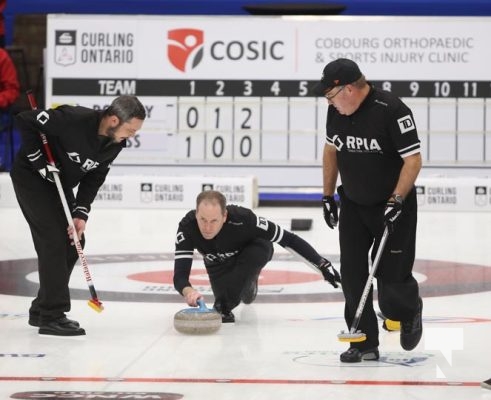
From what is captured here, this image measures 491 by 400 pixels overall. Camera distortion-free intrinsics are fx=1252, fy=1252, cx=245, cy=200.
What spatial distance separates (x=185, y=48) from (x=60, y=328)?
30.2ft

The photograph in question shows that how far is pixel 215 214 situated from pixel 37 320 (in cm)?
122

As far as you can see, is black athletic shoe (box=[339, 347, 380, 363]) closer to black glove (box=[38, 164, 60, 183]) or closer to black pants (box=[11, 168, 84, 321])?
black pants (box=[11, 168, 84, 321])

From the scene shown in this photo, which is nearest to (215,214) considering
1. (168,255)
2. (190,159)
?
(168,255)

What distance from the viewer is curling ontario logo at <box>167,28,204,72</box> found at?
15922 millimetres

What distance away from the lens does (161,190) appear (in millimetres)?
15383

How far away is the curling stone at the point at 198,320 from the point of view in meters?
7.08

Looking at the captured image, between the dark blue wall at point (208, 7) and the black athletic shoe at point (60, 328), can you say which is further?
the dark blue wall at point (208, 7)

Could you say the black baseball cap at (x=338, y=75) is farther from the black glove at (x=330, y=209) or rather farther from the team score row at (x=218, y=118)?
the team score row at (x=218, y=118)

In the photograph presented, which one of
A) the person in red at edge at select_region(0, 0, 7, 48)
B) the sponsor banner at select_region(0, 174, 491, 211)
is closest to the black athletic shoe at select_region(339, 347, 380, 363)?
the sponsor banner at select_region(0, 174, 491, 211)

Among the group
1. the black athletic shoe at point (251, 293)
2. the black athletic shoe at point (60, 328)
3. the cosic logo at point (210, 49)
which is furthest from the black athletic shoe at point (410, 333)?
the cosic logo at point (210, 49)

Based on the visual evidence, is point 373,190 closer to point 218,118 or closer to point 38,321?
point 38,321

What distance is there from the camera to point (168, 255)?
11.2 meters

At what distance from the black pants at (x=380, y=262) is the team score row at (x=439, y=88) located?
370 inches

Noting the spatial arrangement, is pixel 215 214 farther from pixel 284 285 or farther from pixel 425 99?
pixel 425 99
